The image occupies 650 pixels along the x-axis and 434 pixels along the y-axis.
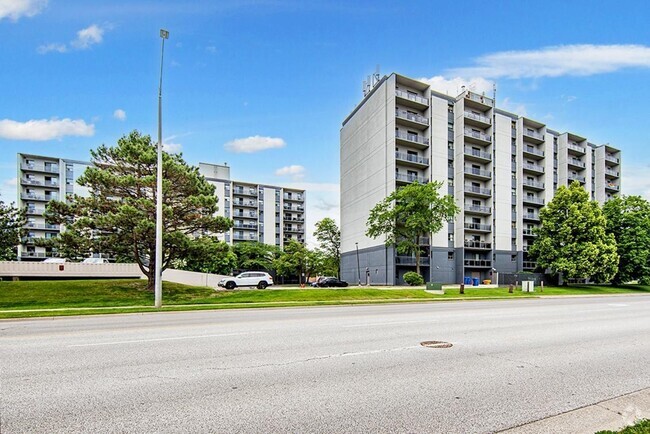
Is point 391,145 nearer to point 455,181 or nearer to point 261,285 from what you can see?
point 455,181

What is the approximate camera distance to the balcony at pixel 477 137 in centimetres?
5369

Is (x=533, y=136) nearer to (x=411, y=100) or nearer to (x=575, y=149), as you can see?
(x=575, y=149)

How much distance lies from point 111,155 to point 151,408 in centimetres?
2844

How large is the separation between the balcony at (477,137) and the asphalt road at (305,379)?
153 ft

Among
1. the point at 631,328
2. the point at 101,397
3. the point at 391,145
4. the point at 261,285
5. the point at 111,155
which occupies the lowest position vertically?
the point at 261,285

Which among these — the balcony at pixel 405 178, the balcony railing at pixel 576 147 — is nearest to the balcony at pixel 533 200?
the balcony railing at pixel 576 147

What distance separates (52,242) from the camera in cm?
2745

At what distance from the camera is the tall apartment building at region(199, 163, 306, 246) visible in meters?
87.2

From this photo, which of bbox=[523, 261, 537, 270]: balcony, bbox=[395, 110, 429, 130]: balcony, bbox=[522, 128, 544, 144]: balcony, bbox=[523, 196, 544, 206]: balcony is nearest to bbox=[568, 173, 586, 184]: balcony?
bbox=[522, 128, 544, 144]: balcony

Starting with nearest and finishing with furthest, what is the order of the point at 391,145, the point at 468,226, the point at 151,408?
the point at 151,408 → the point at 391,145 → the point at 468,226

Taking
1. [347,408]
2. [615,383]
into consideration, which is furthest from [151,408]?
[615,383]

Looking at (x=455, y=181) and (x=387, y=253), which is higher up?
(x=455, y=181)

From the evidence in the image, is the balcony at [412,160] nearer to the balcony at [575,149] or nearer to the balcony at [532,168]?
the balcony at [532,168]

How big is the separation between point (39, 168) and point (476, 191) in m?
76.4
